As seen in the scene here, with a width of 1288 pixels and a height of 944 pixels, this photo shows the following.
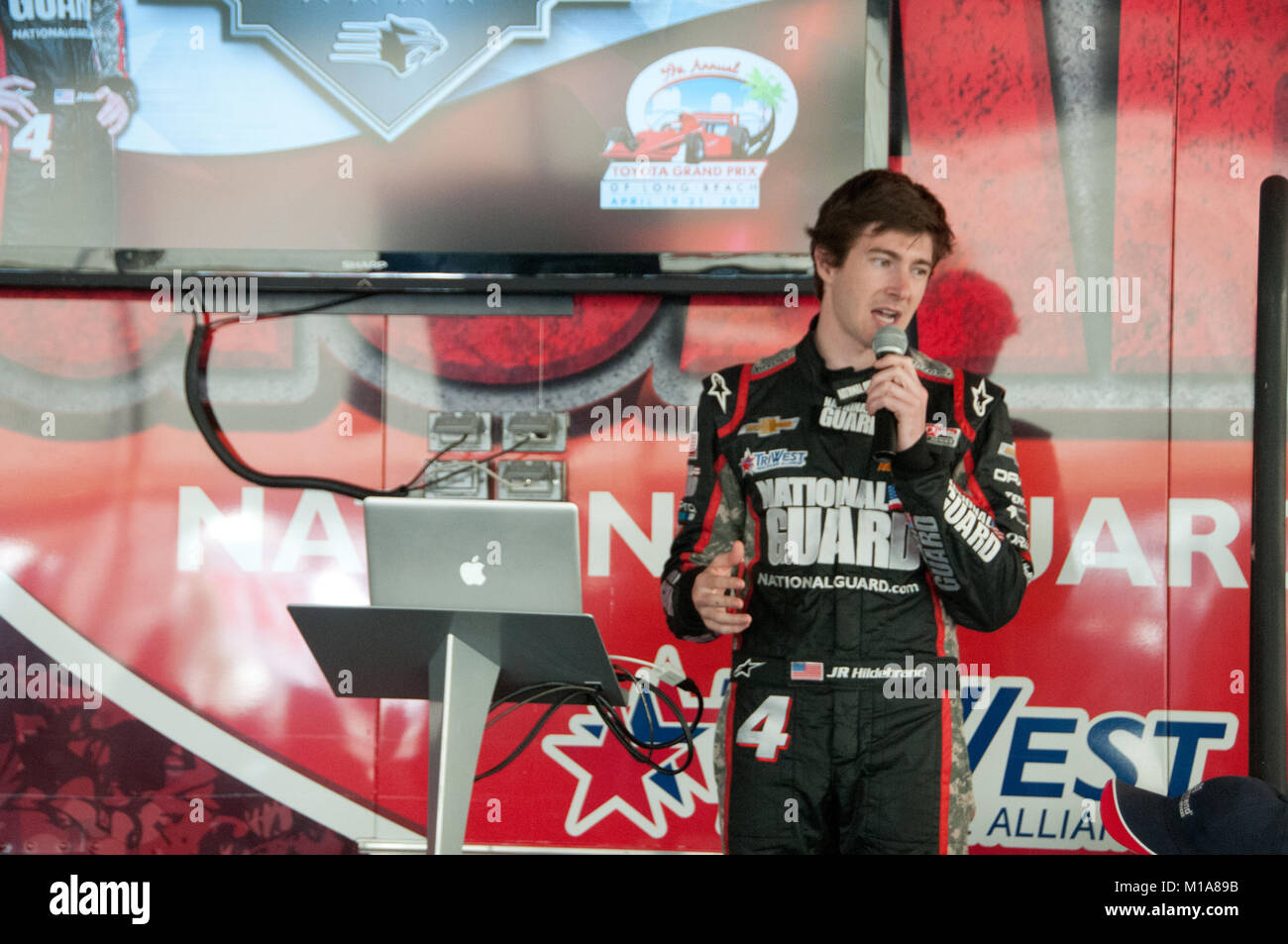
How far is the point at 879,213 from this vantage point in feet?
6.27

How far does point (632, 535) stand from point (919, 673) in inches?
41.6

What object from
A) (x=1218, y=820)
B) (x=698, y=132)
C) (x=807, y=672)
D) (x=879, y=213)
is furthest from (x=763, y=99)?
(x=1218, y=820)

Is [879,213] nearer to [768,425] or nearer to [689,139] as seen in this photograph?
[768,425]

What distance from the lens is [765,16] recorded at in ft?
8.61

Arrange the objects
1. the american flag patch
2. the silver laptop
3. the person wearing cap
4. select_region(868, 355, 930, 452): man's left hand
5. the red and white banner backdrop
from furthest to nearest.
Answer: the red and white banner backdrop
the american flag patch
select_region(868, 355, 930, 452): man's left hand
the silver laptop
the person wearing cap

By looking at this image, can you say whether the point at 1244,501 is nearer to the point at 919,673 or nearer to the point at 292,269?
the point at 919,673

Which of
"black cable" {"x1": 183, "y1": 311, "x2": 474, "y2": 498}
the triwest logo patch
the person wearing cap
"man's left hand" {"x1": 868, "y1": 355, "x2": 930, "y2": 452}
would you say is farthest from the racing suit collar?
"black cable" {"x1": 183, "y1": 311, "x2": 474, "y2": 498}

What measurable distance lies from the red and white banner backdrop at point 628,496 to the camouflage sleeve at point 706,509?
688mm

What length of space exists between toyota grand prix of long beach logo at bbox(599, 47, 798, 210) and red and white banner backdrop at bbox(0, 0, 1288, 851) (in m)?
0.21

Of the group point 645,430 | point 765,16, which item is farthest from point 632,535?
point 765,16

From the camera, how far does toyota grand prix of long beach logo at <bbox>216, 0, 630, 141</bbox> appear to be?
2.67 metres

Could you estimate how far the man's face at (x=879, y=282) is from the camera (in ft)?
6.20

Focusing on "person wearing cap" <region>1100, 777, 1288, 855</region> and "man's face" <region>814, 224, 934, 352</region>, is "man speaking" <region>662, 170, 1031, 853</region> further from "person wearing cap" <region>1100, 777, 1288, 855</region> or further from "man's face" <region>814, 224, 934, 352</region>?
"person wearing cap" <region>1100, 777, 1288, 855</region>

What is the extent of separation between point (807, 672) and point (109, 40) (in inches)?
94.5
